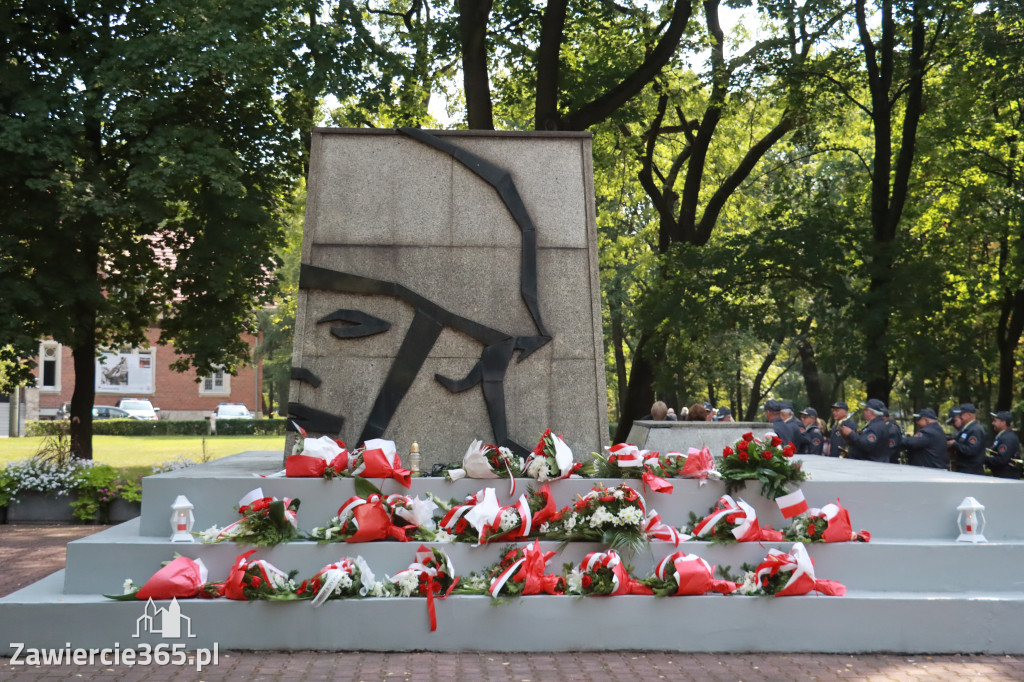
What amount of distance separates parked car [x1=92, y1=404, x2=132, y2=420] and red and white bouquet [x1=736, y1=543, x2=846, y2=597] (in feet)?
162

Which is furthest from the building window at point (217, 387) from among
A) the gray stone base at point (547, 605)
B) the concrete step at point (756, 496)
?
the gray stone base at point (547, 605)

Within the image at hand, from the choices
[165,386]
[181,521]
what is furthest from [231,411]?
[181,521]

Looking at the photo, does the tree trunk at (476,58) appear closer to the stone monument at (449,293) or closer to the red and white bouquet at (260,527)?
the stone monument at (449,293)

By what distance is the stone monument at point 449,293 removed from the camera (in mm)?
8914

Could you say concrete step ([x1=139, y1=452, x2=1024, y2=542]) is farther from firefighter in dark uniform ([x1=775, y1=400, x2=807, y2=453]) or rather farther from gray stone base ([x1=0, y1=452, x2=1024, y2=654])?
firefighter in dark uniform ([x1=775, y1=400, x2=807, y2=453])

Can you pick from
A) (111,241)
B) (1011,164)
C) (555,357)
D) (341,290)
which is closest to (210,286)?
(111,241)

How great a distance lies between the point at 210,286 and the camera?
15.9 meters

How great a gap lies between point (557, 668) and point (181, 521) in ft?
9.71

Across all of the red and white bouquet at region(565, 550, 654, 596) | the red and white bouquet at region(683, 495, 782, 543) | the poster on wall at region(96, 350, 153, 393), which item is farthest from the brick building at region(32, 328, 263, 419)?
the red and white bouquet at region(565, 550, 654, 596)

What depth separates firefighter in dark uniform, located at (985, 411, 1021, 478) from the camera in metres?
12.6

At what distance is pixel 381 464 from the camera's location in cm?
759

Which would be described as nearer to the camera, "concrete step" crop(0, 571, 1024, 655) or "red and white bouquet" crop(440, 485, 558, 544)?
"concrete step" crop(0, 571, 1024, 655)

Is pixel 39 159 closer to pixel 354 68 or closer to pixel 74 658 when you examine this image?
pixel 354 68

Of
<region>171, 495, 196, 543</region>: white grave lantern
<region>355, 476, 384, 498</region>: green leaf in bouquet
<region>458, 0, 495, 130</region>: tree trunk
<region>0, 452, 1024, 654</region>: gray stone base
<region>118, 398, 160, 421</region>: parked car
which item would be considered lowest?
<region>0, 452, 1024, 654</region>: gray stone base
